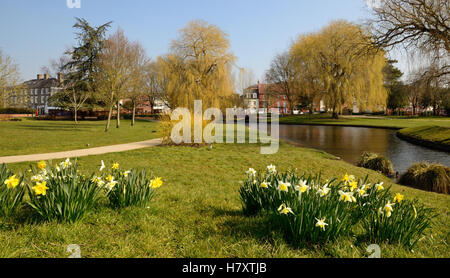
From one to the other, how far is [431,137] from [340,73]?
2280 centimetres

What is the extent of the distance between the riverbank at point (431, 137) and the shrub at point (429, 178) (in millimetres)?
9006

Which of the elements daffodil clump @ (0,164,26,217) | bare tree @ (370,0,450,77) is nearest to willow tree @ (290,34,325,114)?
bare tree @ (370,0,450,77)

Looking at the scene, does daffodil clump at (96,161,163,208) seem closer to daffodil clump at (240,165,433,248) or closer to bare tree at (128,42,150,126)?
daffodil clump at (240,165,433,248)

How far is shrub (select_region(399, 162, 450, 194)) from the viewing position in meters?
8.67

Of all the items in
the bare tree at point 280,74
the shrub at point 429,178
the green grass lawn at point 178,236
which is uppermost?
the bare tree at point 280,74

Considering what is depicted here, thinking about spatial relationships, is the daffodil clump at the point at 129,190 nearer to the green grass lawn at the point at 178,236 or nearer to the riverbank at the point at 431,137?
the green grass lawn at the point at 178,236

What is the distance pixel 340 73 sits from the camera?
40.1 m

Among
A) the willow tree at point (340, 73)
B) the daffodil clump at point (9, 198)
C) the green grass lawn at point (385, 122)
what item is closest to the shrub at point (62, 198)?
the daffodil clump at point (9, 198)

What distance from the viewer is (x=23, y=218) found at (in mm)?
3543

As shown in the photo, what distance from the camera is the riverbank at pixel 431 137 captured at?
17109mm

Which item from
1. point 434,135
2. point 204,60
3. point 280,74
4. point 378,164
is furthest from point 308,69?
point 378,164

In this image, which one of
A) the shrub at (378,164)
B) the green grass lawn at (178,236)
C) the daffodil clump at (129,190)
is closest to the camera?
the green grass lawn at (178,236)

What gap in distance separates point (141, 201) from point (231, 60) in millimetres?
18655

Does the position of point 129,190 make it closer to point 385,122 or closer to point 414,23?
point 414,23
